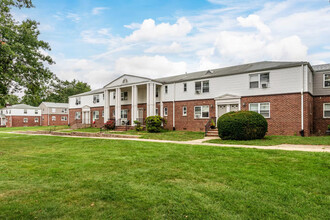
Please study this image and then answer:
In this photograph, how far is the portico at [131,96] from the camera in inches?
889

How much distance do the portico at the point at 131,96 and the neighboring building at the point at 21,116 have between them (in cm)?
3391

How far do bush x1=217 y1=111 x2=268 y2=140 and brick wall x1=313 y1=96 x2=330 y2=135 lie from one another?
775cm

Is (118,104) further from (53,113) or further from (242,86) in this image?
(53,113)

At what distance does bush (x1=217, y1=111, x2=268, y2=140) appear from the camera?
41.2 ft

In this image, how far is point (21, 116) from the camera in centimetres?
5006

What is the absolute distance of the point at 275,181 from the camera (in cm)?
486

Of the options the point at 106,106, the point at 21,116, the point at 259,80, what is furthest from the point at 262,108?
the point at 21,116

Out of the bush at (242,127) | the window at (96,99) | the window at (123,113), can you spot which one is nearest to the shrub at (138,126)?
the window at (123,113)

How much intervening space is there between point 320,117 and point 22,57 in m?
22.0

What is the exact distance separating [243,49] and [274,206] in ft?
63.2

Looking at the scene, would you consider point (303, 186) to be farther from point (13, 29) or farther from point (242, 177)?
point (13, 29)

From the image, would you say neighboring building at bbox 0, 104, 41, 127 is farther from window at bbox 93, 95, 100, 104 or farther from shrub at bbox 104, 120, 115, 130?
shrub at bbox 104, 120, 115, 130

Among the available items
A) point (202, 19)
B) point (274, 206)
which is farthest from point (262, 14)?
point (274, 206)

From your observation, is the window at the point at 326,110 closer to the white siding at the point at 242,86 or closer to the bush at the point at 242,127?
the white siding at the point at 242,86
